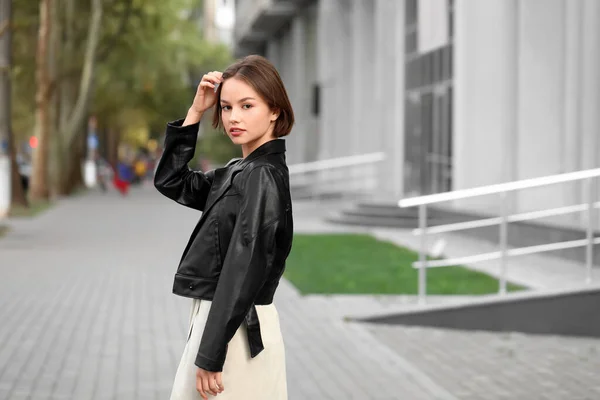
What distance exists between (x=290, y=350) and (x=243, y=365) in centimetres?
564

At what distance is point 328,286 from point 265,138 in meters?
A: 10.3

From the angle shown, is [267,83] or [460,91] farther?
[460,91]

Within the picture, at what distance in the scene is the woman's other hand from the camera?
3582mm

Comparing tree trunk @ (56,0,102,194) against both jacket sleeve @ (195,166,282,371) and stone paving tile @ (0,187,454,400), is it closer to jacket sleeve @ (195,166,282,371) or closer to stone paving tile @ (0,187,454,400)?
stone paving tile @ (0,187,454,400)

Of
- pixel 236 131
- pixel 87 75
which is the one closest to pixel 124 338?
pixel 236 131

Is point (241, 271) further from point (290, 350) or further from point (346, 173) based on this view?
point (346, 173)

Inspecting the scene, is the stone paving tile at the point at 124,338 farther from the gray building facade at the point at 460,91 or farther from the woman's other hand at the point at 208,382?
the gray building facade at the point at 460,91

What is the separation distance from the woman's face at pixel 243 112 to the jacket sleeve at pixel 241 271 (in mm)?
162

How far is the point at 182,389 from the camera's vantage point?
12.2ft

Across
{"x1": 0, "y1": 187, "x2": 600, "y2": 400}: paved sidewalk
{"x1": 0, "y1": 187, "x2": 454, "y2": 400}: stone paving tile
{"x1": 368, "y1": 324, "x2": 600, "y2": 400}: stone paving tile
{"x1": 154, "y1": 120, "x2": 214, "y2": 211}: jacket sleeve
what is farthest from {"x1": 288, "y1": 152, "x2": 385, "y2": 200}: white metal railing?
{"x1": 154, "y1": 120, "x2": 214, "y2": 211}: jacket sleeve

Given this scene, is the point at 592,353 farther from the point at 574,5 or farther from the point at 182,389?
the point at 574,5

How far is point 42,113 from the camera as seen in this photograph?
35094 millimetres

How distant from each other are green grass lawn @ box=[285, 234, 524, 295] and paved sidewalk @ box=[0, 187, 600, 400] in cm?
63

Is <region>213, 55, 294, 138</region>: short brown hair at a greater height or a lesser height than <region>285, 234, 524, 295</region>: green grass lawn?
greater
